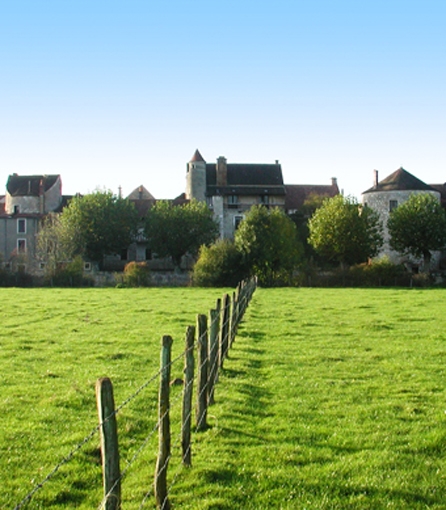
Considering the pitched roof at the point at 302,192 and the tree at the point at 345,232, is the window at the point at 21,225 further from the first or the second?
the pitched roof at the point at 302,192

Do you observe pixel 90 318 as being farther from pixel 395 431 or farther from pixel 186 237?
pixel 186 237

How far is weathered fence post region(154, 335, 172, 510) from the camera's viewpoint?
6.41 metres

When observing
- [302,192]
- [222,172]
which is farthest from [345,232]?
[302,192]

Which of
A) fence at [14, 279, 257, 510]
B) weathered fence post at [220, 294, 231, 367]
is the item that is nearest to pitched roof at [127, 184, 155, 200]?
weathered fence post at [220, 294, 231, 367]

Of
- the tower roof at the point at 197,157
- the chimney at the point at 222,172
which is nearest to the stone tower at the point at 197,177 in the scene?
the tower roof at the point at 197,157

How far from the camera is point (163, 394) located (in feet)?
22.0

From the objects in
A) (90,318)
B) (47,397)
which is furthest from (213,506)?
(90,318)

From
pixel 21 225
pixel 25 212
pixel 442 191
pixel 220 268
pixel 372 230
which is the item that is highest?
pixel 442 191

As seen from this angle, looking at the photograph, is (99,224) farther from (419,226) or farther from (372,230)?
(419,226)

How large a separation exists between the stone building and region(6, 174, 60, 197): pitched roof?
39.7m

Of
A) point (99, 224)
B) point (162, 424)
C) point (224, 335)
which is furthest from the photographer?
point (99, 224)

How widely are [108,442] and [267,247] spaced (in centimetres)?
5507

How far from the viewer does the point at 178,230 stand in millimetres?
72812

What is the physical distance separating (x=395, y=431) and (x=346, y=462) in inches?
65.5
